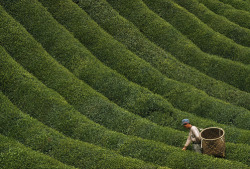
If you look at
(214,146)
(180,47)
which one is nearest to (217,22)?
(180,47)

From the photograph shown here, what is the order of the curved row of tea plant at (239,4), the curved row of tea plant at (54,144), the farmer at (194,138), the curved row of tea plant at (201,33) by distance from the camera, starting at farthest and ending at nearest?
the curved row of tea plant at (239,4) < the curved row of tea plant at (201,33) < the farmer at (194,138) < the curved row of tea plant at (54,144)

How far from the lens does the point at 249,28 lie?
28156mm

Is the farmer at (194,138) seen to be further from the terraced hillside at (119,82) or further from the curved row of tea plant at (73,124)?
the terraced hillside at (119,82)

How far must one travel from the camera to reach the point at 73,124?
57.3 ft

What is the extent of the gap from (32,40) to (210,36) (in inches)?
470

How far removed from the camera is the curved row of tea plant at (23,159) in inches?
559

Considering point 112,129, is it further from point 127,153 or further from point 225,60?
point 225,60

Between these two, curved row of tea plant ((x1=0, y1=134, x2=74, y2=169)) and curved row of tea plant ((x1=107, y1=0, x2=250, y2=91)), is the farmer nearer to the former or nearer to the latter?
curved row of tea plant ((x1=0, y1=134, x2=74, y2=169))

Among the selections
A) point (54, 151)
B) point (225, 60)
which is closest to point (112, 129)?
point (54, 151)

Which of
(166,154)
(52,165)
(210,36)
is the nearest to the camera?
(52,165)

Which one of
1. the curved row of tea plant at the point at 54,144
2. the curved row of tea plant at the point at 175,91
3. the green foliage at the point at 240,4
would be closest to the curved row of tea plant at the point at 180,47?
the curved row of tea plant at the point at 175,91

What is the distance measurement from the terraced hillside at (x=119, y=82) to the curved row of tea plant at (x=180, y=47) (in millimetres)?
64

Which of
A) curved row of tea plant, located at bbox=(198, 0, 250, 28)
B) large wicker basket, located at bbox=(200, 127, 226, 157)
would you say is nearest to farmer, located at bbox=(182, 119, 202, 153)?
large wicker basket, located at bbox=(200, 127, 226, 157)

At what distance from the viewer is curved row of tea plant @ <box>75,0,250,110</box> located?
21438 millimetres
